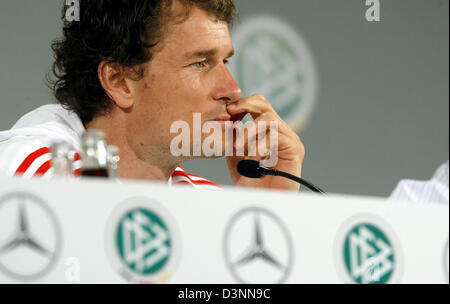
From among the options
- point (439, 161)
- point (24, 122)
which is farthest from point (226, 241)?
point (439, 161)

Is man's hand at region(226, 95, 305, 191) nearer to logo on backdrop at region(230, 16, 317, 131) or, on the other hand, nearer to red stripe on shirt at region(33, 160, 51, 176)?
red stripe on shirt at region(33, 160, 51, 176)

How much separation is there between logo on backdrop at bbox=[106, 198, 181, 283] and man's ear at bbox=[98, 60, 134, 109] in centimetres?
90

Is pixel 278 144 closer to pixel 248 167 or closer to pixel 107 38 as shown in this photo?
pixel 248 167

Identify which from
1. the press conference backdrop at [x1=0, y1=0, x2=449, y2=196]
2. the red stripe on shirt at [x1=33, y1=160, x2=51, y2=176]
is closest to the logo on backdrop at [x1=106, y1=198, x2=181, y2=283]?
the red stripe on shirt at [x1=33, y1=160, x2=51, y2=176]

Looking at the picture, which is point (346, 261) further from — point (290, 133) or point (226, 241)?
point (290, 133)

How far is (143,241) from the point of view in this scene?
53 centimetres

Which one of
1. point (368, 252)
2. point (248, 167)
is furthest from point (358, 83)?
point (368, 252)

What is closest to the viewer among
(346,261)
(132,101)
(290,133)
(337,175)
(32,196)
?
(32,196)

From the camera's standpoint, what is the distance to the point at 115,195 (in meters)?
0.53

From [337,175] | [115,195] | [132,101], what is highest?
[132,101]

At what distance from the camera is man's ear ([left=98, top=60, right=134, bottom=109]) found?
1.41 meters

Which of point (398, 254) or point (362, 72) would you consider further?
point (362, 72)

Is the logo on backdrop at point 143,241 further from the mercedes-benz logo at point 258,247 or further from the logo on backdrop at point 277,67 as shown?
the logo on backdrop at point 277,67
